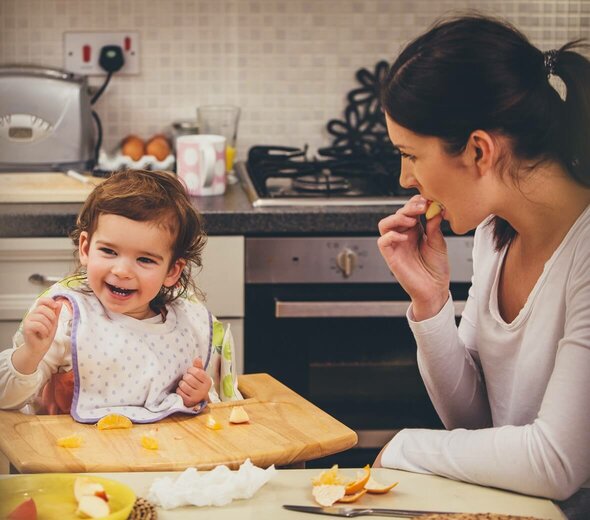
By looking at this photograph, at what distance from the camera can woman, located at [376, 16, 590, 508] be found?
115 centimetres

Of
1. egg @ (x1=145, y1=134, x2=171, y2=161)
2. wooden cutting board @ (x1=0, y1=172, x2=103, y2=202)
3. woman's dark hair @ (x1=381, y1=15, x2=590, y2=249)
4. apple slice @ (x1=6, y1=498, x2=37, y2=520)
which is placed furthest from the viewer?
egg @ (x1=145, y1=134, x2=171, y2=161)

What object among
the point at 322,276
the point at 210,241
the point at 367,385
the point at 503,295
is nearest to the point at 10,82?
the point at 210,241

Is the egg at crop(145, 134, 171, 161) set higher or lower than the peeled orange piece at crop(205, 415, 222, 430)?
higher

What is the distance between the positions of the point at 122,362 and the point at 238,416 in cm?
22

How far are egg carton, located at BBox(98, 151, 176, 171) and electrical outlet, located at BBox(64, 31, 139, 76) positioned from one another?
253 mm

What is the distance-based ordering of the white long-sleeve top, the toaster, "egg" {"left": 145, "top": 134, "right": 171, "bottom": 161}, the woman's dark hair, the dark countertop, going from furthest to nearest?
1. "egg" {"left": 145, "top": 134, "right": 171, "bottom": 161}
2. the toaster
3. the dark countertop
4. the woman's dark hair
5. the white long-sleeve top

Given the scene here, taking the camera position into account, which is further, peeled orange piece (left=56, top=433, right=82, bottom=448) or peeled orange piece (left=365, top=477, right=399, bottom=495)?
peeled orange piece (left=56, top=433, right=82, bottom=448)

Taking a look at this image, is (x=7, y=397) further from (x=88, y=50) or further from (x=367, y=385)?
(x=88, y=50)

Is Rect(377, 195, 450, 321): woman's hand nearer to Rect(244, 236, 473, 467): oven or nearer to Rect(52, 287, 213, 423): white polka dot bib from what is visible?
Rect(52, 287, 213, 423): white polka dot bib

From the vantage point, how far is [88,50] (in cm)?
291

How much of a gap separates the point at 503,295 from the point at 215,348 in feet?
1.57

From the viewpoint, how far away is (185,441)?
1.24 meters

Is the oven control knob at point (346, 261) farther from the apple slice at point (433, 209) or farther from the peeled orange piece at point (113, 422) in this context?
the peeled orange piece at point (113, 422)

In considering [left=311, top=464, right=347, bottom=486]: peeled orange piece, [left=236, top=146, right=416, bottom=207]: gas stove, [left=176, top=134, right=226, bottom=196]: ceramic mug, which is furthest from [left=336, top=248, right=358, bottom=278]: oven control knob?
[left=311, top=464, right=347, bottom=486]: peeled orange piece
